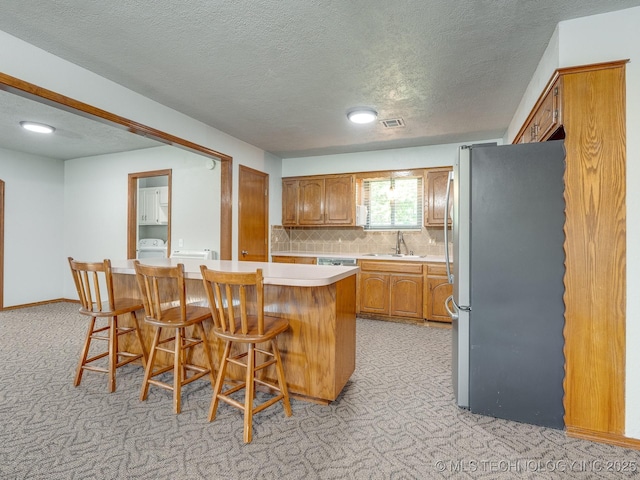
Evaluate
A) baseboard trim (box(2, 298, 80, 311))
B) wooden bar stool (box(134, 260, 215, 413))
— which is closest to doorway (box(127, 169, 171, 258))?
baseboard trim (box(2, 298, 80, 311))

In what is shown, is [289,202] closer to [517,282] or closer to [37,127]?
[37,127]

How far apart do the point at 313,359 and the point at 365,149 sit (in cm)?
356

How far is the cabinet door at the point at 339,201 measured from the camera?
16.5ft

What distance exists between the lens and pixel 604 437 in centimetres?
183

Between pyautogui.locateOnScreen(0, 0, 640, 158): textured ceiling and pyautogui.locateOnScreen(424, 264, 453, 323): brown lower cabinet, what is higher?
pyautogui.locateOnScreen(0, 0, 640, 158): textured ceiling

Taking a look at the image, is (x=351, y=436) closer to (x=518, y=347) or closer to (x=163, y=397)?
(x=518, y=347)

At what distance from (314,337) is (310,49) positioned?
2.04 m

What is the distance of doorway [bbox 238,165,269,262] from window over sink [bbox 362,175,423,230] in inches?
63.5

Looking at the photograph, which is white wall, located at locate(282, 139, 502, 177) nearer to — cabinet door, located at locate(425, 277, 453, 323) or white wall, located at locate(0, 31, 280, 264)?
white wall, located at locate(0, 31, 280, 264)

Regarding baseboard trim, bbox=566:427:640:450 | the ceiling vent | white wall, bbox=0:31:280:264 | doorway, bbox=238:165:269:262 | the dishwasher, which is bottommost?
baseboard trim, bbox=566:427:640:450

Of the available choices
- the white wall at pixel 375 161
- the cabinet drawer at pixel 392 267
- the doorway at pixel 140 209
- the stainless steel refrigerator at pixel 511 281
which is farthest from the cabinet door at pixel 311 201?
the stainless steel refrigerator at pixel 511 281

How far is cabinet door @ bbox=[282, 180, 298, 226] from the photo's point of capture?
5.42 metres

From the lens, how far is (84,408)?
7.10 feet

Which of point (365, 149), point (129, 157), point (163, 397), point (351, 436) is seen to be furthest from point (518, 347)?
point (129, 157)
